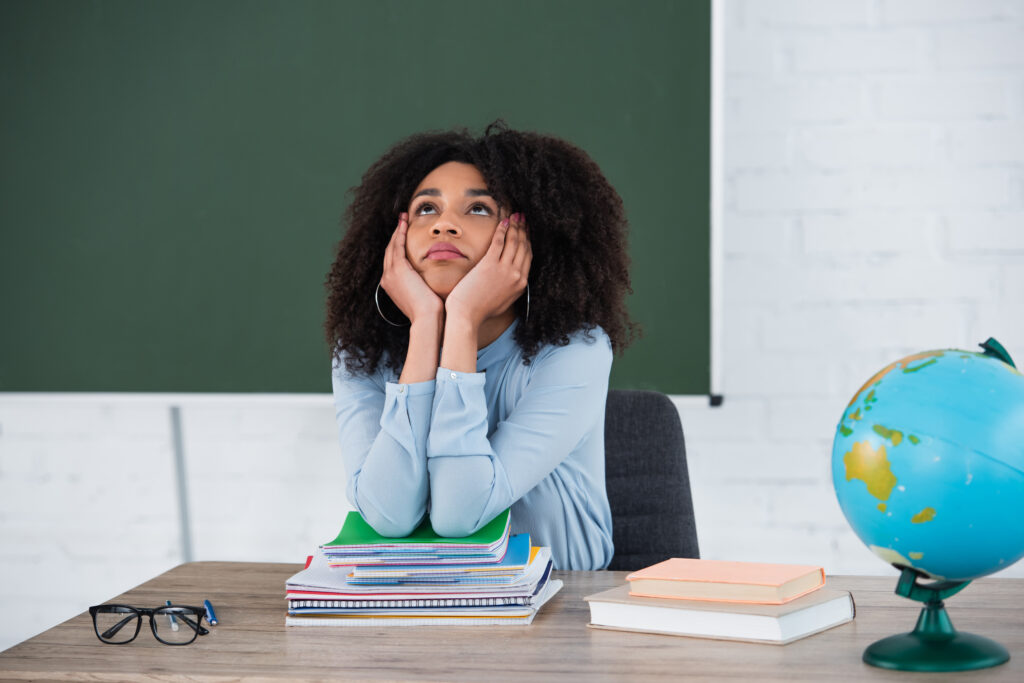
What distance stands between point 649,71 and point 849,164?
528 mm

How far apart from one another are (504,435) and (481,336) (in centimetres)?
30

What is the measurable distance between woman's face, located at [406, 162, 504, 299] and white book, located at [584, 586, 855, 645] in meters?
0.60

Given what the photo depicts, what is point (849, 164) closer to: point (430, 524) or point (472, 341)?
point (472, 341)

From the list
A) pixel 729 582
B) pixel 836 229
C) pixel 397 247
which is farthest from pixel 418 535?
pixel 836 229

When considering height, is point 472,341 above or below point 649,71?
below

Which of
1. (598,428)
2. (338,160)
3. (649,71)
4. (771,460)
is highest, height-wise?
(649,71)

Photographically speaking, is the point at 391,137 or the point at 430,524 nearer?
the point at 430,524

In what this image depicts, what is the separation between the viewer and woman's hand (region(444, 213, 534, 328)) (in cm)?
141

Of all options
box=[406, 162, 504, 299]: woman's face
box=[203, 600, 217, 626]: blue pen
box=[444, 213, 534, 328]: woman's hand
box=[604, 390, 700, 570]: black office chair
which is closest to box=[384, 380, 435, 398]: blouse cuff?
box=[444, 213, 534, 328]: woman's hand

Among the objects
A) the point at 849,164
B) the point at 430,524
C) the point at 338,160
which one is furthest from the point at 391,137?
the point at 430,524

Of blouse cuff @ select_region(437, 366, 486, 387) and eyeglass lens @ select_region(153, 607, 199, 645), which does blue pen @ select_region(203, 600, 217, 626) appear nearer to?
eyeglass lens @ select_region(153, 607, 199, 645)

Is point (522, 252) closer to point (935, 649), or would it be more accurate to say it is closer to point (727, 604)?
point (727, 604)

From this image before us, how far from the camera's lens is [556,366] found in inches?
56.8

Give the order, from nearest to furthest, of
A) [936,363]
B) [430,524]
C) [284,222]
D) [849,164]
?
1. [936,363]
2. [430,524]
3. [849,164]
4. [284,222]
